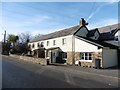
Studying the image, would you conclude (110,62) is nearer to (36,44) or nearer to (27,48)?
(36,44)

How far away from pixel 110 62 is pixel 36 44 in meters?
23.2

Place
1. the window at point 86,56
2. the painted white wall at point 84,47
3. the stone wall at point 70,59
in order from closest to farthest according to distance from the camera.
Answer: the painted white wall at point 84,47 → the window at point 86,56 → the stone wall at point 70,59

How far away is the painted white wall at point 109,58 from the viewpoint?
22.3 meters

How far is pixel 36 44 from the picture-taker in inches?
1651

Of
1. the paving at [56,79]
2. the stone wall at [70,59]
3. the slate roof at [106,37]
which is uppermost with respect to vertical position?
the slate roof at [106,37]

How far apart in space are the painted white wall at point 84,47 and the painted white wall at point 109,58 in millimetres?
1387

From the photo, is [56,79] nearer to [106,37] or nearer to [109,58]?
[109,58]

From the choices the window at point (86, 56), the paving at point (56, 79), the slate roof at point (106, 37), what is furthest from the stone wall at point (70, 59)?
the slate roof at point (106, 37)

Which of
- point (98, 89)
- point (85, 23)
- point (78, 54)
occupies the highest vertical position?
point (85, 23)

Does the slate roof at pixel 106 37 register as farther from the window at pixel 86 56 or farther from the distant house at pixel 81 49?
the window at pixel 86 56

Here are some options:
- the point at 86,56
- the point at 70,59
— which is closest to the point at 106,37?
the point at 70,59

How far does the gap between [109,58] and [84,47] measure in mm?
3989

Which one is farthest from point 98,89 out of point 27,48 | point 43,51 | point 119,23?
point 27,48

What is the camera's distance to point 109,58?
76.2 feet
